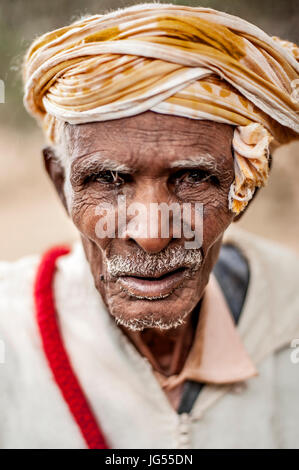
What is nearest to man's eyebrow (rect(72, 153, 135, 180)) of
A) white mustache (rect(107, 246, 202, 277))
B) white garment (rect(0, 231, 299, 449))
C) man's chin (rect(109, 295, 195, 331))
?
white mustache (rect(107, 246, 202, 277))

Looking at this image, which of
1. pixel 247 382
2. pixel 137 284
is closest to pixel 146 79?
pixel 137 284

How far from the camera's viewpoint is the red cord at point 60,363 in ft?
6.54

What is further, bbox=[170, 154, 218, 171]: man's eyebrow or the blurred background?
the blurred background

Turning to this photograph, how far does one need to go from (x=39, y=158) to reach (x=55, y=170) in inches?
46.4

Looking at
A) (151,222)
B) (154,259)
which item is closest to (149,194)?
(151,222)

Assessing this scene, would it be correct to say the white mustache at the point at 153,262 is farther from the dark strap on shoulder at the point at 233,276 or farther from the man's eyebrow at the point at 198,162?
the dark strap on shoulder at the point at 233,276

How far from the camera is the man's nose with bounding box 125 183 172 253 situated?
1.65m

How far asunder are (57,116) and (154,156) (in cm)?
34


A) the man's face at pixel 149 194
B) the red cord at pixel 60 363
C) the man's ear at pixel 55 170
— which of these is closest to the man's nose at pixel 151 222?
the man's face at pixel 149 194

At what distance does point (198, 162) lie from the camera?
1681 mm

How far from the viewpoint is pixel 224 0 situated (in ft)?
5.52

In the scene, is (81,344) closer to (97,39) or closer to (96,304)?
(96,304)

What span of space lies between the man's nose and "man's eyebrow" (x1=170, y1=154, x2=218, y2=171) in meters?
0.08

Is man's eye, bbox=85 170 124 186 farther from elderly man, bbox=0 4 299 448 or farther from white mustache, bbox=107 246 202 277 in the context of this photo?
white mustache, bbox=107 246 202 277
